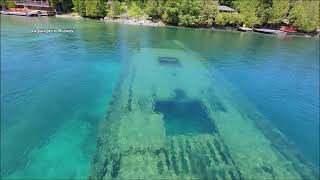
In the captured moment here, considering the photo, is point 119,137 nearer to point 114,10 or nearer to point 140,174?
point 140,174

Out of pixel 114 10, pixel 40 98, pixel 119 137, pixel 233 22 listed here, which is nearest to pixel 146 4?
pixel 114 10

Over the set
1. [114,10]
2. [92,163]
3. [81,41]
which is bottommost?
[92,163]

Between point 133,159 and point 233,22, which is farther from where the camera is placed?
point 233,22

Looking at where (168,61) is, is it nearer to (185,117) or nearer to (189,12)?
(185,117)

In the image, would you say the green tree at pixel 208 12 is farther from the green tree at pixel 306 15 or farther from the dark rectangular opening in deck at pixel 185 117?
the dark rectangular opening in deck at pixel 185 117

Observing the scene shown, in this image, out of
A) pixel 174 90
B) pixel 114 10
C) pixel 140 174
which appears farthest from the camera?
pixel 114 10

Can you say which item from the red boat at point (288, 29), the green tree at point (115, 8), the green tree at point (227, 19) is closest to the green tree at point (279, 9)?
the red boat at point (288, 29)

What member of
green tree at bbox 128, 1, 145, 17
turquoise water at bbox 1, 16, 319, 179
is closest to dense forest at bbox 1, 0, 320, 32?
green tree at bbox 128, 1, 145, 17
